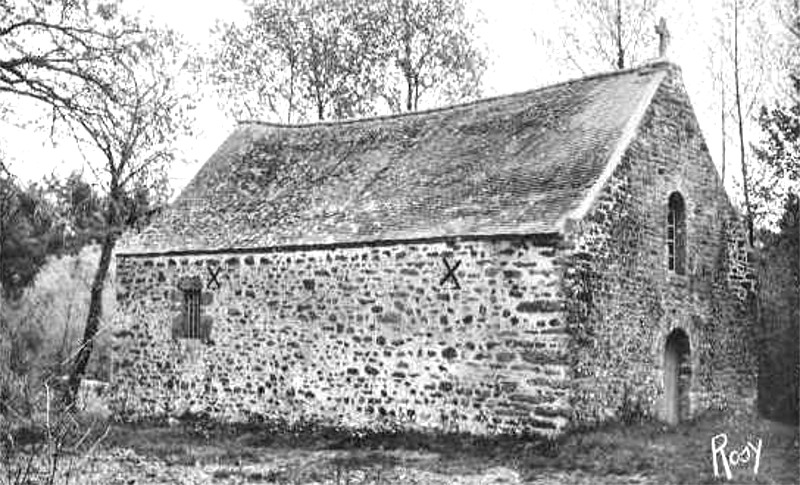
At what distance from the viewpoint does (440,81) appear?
106ft

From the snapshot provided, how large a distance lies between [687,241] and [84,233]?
1688 cm

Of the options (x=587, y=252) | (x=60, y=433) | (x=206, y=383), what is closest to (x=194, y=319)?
(x=206, y=383)

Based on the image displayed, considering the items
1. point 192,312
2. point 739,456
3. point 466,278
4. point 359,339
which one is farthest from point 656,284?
point 192,312

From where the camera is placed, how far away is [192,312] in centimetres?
1883

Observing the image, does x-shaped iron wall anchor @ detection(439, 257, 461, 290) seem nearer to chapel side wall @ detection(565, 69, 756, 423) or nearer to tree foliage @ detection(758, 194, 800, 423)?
chapel side wall @ detection(565, 69, 756, 423)

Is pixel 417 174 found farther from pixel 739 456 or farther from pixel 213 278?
pixel 739 456

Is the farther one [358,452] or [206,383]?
[206,383]

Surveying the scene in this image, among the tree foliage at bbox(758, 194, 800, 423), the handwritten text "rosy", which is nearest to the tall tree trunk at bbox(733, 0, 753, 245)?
the tree foliage at bbox(758, 194, 800, 423)

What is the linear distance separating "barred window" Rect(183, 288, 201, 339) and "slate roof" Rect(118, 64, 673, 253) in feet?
3.31

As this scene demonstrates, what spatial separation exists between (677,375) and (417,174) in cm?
624

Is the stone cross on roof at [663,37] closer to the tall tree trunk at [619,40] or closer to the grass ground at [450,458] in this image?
the grass ground at [450,458]

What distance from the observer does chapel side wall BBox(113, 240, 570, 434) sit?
46.9 ft

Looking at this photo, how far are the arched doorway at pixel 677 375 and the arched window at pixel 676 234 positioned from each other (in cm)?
125

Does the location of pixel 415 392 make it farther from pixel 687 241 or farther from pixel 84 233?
pixel 84 233
